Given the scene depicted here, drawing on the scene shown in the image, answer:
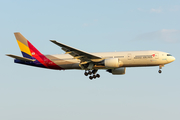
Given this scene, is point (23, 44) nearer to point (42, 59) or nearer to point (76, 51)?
point (42, 59)

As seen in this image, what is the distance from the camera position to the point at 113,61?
152 ft

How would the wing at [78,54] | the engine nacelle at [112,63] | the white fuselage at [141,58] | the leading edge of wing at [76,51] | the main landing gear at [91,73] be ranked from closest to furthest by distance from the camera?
1. the leading edge of wing at [76,51]
2. the wing at [78,54]
3. the engine nacelle at [112,63]
4. the white fuselage at [141,58]
5. the main landing gear at [91,73]

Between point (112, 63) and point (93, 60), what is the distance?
3137 mm

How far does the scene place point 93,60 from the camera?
47969mm

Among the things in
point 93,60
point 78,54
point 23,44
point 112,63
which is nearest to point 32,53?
point 23,44

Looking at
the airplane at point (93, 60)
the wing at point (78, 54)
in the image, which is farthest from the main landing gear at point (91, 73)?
the wing at point (78, 54)

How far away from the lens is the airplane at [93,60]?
1842 inches

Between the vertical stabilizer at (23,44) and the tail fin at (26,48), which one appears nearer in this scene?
the tail fin at (26,48)

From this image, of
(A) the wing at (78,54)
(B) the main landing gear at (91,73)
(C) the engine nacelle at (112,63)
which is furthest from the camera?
(B) the main landing gear at (91,73)

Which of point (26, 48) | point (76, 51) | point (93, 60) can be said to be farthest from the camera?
point (26, 48)

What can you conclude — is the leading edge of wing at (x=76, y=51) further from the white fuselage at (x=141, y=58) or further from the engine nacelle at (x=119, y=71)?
the engine nacelle at (x=119, y=71)

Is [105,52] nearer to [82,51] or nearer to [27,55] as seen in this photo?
[82,51]

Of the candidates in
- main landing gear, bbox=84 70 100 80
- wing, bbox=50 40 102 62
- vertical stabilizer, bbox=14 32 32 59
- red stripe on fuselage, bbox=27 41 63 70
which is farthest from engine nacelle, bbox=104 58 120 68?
vertical stabilizer, bbox=14 32 32 59

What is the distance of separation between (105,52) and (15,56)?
13.5 m
